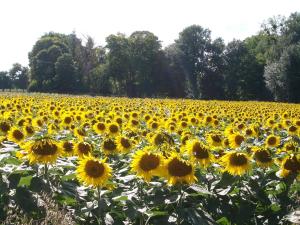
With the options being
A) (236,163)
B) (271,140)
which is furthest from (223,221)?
(271,140)

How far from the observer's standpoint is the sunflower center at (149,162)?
4.32 m

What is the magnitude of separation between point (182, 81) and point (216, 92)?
5.21 meters

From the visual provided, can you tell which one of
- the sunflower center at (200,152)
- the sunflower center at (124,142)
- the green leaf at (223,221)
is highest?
the sunflower center at (200,152)

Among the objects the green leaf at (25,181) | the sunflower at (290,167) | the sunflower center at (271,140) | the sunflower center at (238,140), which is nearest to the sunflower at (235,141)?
the sunflower center at (238,140)

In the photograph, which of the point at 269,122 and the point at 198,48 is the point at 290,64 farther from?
the point at 269,122

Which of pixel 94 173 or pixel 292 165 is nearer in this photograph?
pixel 94 173

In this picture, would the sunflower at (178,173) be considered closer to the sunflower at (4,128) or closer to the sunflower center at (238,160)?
the sunflower center at (238,160)

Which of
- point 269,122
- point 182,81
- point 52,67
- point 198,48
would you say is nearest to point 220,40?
point 198,48

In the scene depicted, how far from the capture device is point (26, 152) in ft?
15.3

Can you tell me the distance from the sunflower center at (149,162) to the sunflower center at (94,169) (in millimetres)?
347

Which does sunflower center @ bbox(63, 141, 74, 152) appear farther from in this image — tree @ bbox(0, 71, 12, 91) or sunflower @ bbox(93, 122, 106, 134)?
tree @ bbox(0, 71, 12, 91)

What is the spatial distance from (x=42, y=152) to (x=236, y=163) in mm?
1874

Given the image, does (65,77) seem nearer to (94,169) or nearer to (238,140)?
(238,140)

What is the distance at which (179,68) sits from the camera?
67750mm
